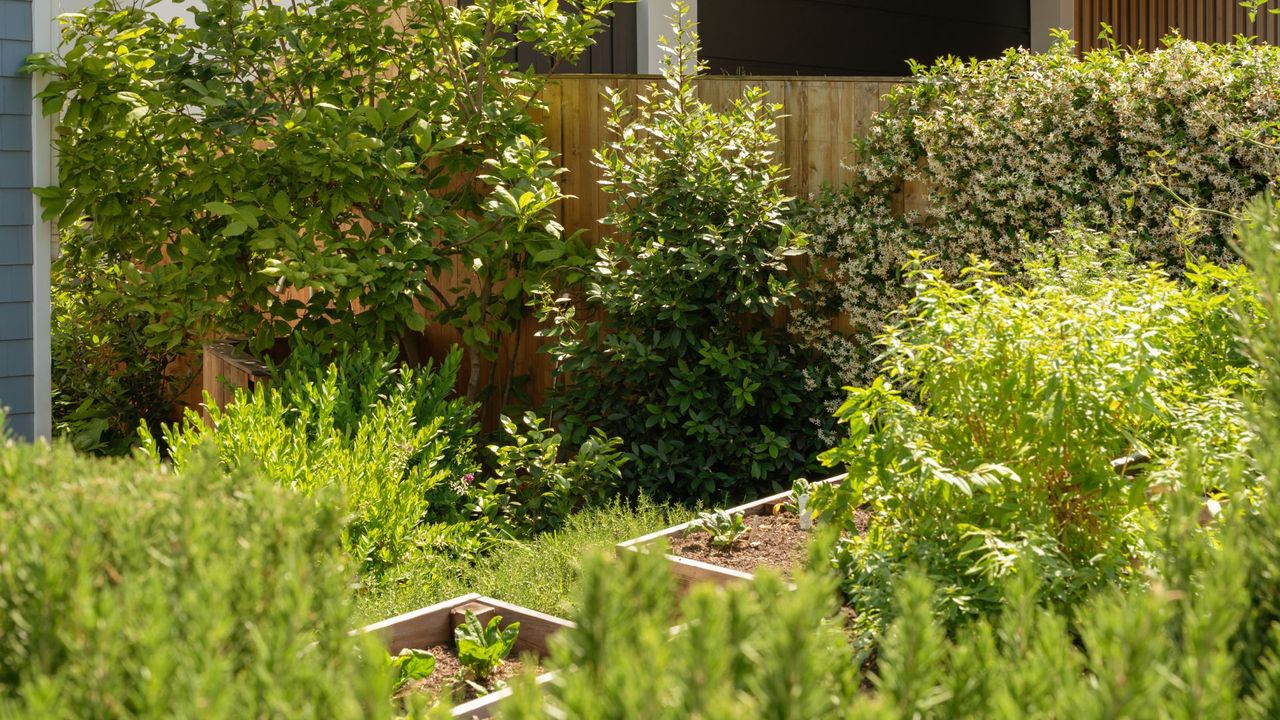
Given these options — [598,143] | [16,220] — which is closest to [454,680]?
[598,143]

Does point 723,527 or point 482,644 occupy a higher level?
point 723,527

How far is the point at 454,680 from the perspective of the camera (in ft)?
9.62

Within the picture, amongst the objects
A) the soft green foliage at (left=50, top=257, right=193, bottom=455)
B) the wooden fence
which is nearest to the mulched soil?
the wooden fence

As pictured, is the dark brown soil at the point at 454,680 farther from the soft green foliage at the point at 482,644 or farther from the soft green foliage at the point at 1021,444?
the soft green foliage at the point at 1021,444

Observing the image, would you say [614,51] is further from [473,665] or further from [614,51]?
[473,665]

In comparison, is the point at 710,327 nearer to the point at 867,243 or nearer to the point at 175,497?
the point at 867,243

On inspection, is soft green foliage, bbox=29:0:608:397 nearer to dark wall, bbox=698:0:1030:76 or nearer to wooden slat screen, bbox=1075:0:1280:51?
dark wall, bbox=698:0:1030:76

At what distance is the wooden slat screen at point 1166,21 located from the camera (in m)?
8.77

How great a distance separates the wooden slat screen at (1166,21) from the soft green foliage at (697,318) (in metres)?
5.07

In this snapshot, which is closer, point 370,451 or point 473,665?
point 473,665

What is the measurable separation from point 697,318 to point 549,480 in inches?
37.1

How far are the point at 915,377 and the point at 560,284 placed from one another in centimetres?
317

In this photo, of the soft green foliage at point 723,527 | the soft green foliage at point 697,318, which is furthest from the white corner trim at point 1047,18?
the soft green foliage at point 723,527

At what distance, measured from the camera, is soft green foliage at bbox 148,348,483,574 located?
11.9 feet
